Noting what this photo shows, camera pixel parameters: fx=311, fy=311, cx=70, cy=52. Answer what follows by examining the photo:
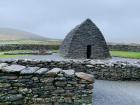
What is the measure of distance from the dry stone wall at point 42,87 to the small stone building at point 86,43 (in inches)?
1060

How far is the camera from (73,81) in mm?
9406

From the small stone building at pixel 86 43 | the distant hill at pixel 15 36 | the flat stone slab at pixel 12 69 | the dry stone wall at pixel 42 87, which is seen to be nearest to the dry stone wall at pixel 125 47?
the small stone building at pixel 86 43

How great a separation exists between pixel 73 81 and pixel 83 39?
28.3 m

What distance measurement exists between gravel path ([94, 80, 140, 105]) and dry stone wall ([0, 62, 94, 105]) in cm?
248

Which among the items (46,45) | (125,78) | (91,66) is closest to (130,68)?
(125,78)

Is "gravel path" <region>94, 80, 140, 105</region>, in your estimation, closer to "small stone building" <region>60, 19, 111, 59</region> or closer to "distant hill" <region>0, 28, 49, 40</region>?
"small stone building" <region>60, 19, 111, 59</region>

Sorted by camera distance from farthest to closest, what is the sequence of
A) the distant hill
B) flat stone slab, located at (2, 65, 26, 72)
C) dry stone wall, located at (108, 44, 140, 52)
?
the distant hill < dry stone wall, located at (108, 44, 140, 52) < flat stone slab, located at (2, 65, 26, 72)

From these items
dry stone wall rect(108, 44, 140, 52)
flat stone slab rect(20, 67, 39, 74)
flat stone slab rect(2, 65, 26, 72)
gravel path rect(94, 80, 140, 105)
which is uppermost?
flat stone slab rect(2, 65, 26, 72)

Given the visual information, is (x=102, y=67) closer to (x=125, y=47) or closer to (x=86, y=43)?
(x=86, y=43)

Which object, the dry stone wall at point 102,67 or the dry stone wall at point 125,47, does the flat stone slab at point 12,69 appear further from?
the dry stone wall at point 125,47

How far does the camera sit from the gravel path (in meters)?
12.3

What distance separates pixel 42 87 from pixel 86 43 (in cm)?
2840

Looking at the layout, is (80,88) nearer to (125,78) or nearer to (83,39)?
(125,78)

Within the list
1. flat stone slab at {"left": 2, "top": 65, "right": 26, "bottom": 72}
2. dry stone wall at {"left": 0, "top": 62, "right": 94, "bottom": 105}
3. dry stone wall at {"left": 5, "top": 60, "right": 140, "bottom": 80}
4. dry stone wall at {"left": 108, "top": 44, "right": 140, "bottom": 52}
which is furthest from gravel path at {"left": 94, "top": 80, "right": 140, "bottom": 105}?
dry stone wall at {"left": 108, "top": 44, "right": 140, "bottom": 52}
